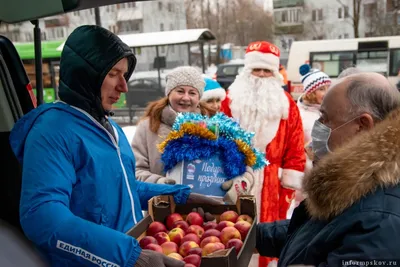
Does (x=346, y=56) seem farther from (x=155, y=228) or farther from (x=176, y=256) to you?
(x=176, y=256)

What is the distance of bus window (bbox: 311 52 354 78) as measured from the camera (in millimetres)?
18953

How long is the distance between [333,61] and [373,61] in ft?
5.22

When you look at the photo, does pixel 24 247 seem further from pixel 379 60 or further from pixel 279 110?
pixel 379 60

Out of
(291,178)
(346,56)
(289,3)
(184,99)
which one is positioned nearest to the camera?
(184,99)

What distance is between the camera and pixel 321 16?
25484mm

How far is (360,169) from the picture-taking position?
158 cm

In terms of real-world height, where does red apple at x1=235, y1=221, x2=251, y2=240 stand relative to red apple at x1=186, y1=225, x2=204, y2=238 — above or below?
above

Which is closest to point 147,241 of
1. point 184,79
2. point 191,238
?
point 191,238

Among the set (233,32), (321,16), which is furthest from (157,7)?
(321,16)

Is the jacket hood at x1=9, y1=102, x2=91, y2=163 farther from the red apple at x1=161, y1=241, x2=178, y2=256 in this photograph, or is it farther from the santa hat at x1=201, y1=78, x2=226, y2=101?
the santa hat at x1=201, y1=78, x2=226, y2=101

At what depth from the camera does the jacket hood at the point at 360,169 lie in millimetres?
1567

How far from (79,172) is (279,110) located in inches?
103

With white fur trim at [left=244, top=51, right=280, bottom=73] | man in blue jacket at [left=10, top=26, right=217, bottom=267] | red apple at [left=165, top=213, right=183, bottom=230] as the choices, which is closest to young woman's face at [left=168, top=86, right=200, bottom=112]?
white fur trim at [left=244, top=51, right=280, bottom=73]

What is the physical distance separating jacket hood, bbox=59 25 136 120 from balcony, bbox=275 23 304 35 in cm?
2600
